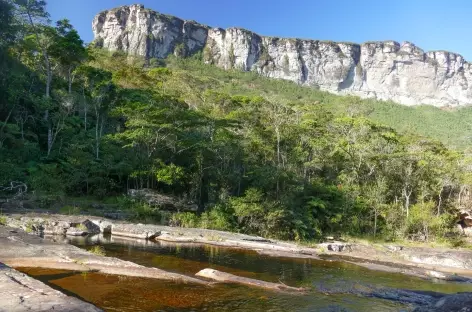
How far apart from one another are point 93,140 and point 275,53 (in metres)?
111

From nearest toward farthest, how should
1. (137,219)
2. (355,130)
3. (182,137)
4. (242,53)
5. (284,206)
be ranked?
(137,219)
(284,206)
(182,137)
(355,130)
(242,53)

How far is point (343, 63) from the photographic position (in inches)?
5640

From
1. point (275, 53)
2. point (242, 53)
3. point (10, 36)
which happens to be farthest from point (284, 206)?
point (275, 53)

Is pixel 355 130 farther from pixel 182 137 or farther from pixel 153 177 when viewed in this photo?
pixel 153 177

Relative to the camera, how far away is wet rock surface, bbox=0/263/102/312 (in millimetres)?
7786

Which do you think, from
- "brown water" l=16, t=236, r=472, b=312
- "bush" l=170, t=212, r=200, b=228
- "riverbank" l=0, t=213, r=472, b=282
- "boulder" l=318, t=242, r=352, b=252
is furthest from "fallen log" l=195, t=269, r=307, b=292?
"bush" l=170, t=212, r=200, b=228

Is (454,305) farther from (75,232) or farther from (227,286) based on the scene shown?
(75,232)

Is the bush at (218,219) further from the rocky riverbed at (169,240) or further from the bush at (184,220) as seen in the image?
the rocky riverbed at (169,240)

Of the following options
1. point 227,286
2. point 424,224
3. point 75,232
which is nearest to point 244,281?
point 227,286

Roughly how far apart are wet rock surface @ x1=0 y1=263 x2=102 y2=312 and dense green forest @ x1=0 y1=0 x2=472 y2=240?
20.6 metres

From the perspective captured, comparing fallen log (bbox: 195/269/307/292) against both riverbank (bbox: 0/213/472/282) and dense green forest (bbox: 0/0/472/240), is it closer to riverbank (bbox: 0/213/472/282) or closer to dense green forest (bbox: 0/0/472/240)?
riverbank (bbox: 0/213/472/282)

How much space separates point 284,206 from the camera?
33.2 meters

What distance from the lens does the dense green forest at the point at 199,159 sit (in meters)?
32.2

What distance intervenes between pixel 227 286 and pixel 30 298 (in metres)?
7.48
